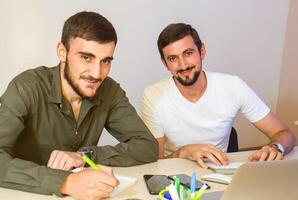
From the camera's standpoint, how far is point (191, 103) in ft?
6.66

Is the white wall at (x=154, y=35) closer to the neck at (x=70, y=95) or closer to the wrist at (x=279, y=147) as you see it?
the neck at (x=70, y=95)

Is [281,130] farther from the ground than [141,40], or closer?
closer

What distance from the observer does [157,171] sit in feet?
4.66

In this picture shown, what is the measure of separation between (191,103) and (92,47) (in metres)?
0.78

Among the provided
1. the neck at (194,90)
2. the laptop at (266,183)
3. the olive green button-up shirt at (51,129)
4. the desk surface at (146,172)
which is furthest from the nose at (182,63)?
the laptop at (266,183)

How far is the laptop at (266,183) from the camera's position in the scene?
77cm

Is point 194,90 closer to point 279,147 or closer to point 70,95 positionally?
point 279,147

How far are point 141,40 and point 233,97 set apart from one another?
1.18m

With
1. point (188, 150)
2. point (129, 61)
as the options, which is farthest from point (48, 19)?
point (188, 150)

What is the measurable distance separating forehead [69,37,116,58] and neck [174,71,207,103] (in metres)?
0.72

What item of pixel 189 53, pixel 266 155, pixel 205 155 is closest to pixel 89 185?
pixel 205 155

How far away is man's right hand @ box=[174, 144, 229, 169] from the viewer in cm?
150

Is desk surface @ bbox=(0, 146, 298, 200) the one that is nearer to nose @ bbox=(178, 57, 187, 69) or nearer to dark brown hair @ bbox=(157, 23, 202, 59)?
nose @ bbox=(178, 57, 187, 69)

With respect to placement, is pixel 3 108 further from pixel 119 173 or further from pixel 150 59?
pixel 150 59
